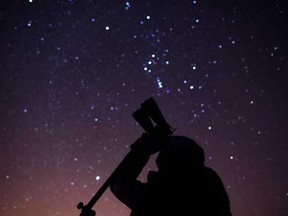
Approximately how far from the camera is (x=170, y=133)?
6.77 ft

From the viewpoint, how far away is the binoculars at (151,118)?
80.7 inches

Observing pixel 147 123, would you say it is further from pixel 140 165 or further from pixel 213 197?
pixel 213 197

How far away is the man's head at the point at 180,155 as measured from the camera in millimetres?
1986

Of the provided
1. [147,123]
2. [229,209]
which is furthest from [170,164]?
[229,209]

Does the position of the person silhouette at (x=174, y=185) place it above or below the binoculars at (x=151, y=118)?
below

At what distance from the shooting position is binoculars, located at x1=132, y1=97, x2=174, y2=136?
205 centimetres

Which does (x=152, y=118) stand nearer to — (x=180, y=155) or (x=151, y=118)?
(x=151, y=118)

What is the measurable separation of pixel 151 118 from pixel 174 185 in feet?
1.53

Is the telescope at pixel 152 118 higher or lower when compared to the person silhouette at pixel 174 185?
higher

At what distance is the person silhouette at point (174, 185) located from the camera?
74.7 inches

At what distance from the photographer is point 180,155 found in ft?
6.54

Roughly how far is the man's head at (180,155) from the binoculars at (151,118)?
0.32ft

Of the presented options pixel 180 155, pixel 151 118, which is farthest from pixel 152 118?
pixel 180 155

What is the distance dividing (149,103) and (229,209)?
842mm
